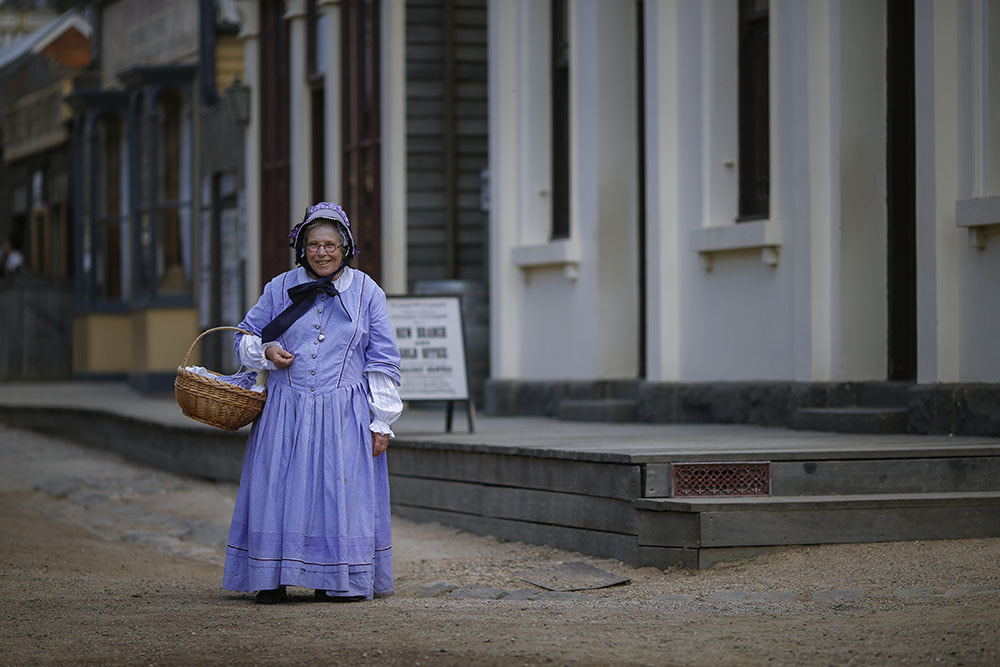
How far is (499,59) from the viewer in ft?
49.2

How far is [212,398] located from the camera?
776 cm

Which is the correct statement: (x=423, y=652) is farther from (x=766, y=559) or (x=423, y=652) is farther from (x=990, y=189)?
(x=990, y=189)

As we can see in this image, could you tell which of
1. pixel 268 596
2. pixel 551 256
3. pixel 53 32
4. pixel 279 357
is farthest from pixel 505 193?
pixel 53 32

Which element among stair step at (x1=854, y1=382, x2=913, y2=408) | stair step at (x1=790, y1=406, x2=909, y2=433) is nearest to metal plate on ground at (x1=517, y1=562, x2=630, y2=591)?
stair step at (x1=790, y1=406, x2=909, y2=433)

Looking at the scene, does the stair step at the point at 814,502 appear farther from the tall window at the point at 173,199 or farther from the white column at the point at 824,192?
the tall window at the point at 173,199

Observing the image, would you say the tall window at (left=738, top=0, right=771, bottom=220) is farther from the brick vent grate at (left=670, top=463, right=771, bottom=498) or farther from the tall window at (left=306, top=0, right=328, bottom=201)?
the tall window at (left=306, top=0, right=328, bottom=201)

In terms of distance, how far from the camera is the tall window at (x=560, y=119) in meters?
14.6

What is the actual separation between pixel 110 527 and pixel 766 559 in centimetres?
606

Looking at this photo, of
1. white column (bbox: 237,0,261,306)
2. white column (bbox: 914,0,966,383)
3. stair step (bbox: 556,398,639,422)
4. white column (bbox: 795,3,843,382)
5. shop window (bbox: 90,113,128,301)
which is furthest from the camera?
shop window (bbox: 90,113,128,301)

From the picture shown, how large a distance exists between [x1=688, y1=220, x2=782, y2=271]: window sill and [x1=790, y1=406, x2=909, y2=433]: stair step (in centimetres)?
122

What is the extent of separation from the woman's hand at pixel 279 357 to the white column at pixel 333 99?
10.8 meters

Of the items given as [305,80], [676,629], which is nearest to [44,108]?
[305,80]

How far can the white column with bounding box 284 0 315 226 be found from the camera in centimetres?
1953

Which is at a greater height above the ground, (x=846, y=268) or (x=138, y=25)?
(x=138, y=25)
